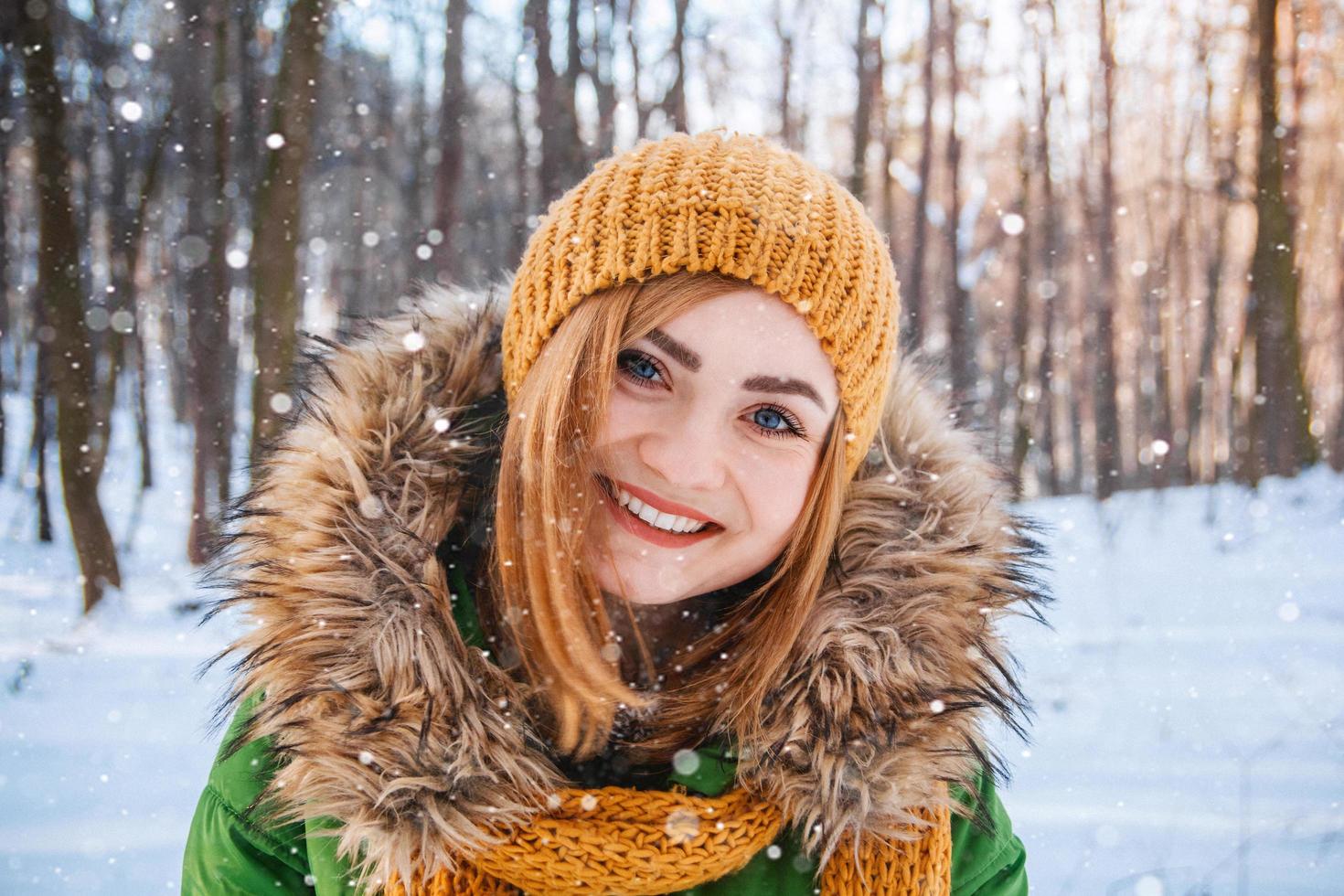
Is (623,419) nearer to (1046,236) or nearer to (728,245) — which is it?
(728,245)

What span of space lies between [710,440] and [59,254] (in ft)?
23.0

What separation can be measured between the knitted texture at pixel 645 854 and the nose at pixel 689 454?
1.92 ft

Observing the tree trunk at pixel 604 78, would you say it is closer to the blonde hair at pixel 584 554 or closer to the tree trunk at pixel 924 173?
the tree trunk at pixel 924 173

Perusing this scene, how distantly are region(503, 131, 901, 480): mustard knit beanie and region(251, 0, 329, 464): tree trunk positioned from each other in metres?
4.87

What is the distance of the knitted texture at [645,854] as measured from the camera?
4.97 ft

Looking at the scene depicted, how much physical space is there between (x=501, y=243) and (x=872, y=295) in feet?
42.5

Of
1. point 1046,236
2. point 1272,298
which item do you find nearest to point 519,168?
point 1046,236

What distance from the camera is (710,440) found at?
161 centimetres

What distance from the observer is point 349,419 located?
1731mm

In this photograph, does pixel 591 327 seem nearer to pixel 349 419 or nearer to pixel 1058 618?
pixel 349 419

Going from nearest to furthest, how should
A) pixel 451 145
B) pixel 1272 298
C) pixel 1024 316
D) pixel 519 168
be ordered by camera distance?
1. pixel 451 145
2. pixel 1272 298
3. pixel 519 168
4. pixel 1024 316

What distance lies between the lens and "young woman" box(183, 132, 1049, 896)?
5.06 ft

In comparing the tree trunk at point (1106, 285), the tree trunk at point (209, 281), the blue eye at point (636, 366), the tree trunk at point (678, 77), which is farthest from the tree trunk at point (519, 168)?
the blue eye at point (636, 366)

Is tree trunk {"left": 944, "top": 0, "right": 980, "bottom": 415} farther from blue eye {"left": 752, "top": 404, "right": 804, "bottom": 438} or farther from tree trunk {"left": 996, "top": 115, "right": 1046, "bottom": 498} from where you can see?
blue eye {"left": 752, "top": 404, "right": 804, "bottom": 438}
